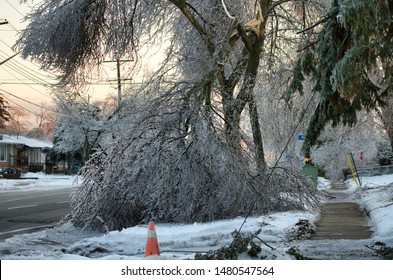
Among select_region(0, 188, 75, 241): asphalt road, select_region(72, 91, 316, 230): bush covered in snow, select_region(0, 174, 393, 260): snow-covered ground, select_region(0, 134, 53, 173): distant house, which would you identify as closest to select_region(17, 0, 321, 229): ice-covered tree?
select_region(72, 91, 316, 230): bush covered in snow

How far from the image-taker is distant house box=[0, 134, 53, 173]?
8281 mm

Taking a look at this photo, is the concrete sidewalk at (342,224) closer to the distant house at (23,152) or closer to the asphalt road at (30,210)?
the distant house at (23,152)

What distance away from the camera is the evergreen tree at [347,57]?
17.4 ft

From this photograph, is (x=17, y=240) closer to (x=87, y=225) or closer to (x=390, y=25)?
(x=87, y=225)

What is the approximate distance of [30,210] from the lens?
12.4 m

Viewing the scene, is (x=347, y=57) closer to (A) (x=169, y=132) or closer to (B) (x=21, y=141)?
(A) (x=169, y=132)

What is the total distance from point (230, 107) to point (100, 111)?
14.3 feet

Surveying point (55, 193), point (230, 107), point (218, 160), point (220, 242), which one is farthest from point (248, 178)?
point (55, 193)

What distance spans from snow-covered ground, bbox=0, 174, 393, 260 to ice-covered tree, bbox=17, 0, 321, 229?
42 cm

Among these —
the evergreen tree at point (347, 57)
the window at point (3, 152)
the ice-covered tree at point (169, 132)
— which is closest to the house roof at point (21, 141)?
the window at point (3, 152)

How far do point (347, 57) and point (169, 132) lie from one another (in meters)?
3.69

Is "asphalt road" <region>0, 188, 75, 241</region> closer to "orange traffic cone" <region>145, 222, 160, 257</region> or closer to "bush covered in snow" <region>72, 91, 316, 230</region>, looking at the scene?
"bush covered in snow" <region>72, 91, 316, 230</region>

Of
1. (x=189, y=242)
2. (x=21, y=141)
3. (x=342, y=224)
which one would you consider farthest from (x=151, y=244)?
(x=342, y=224)

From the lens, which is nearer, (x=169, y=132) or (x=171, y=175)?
(x=171, y=175)
